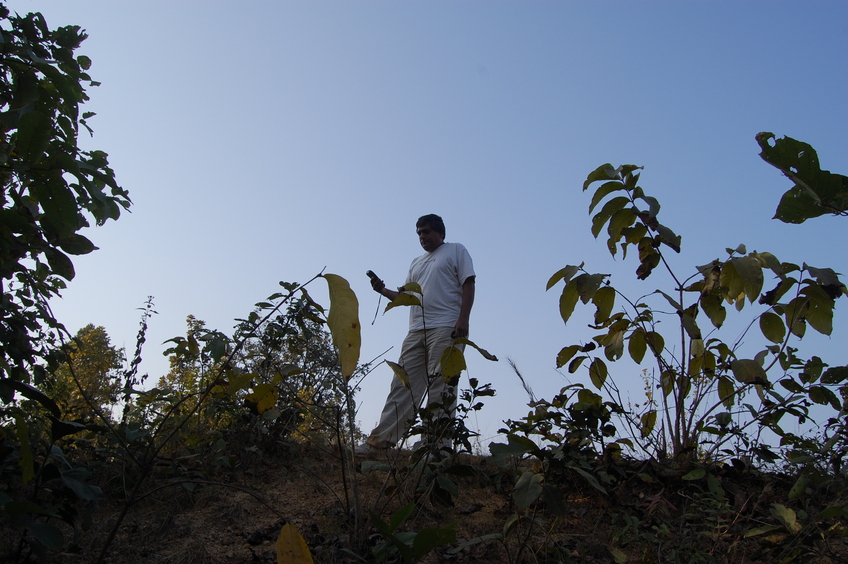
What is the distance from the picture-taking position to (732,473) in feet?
8.59

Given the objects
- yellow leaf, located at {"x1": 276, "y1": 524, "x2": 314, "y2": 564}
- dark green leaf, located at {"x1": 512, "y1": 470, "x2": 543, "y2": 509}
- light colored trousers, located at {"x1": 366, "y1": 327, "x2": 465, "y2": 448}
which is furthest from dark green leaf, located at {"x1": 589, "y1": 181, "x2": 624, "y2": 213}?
yellow leaf, located at {"x1": 276, "y1": 524, "x2": 314, "y2": 564}

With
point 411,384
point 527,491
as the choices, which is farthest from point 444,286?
point 527,491

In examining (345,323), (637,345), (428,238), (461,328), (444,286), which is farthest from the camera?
(428,238)

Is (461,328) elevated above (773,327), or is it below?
above

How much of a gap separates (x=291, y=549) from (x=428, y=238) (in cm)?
333

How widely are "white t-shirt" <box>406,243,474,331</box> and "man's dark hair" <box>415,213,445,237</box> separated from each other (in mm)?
265

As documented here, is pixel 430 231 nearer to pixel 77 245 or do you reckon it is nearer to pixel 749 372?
pixel 749 372

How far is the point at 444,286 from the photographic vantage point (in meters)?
4.05

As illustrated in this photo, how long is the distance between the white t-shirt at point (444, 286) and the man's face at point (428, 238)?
176 mm

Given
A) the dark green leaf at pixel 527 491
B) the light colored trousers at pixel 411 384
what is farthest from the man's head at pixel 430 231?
the dark green leaf at pixel 527 491

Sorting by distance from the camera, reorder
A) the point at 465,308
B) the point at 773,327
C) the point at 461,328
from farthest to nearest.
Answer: the point at 465,308, the point at 461,328, the point at 773,327

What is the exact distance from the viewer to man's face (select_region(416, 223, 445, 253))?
14.2ft

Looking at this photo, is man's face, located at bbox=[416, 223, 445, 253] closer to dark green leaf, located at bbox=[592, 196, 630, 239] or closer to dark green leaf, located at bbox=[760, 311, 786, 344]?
dark green leaf, located at bbox=[592, 196, 630, 239]

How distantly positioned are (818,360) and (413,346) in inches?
95.1
